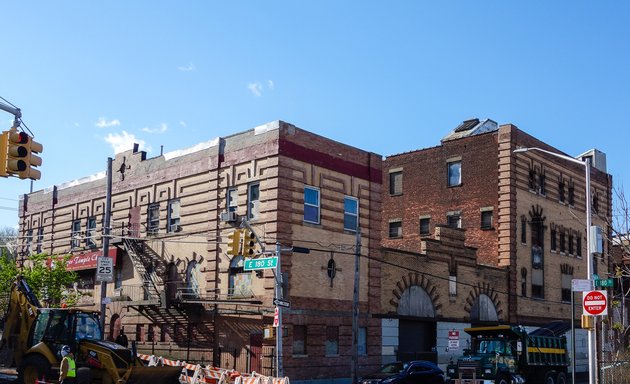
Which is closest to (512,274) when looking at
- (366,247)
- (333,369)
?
(366,247)

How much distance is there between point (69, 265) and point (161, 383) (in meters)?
22.9

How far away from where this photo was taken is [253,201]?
115ft

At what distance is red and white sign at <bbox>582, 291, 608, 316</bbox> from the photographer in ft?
77.8

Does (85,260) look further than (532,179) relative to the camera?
No

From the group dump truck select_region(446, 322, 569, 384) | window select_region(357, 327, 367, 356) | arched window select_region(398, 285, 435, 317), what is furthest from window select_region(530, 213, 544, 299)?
window select_region(357, 327, 367, 356)

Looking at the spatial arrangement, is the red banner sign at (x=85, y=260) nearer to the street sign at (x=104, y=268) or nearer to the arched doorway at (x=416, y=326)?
the street sign at (x=104, y=268)

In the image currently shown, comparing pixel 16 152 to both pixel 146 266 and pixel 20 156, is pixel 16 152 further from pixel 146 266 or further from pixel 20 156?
pixel 146 266

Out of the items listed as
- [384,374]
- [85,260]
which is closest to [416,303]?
[384,374]

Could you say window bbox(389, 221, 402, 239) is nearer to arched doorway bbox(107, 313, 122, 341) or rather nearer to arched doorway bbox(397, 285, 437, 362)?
arched doorway bbox(397, 285, 437, 362)

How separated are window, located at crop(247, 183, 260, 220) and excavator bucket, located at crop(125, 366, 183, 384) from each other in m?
12.5

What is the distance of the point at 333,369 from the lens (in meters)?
35.0

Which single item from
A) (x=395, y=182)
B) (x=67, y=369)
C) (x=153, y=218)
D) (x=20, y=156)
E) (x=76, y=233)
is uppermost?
(x=395, y=182)

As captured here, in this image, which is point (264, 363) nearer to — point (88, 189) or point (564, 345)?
point (564, 345)

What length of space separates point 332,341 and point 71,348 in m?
14.9
